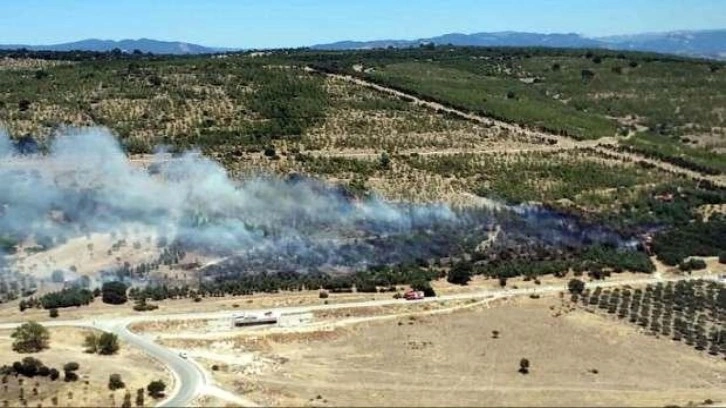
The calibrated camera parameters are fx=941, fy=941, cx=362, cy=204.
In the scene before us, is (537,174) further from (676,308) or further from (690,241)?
(676,308)

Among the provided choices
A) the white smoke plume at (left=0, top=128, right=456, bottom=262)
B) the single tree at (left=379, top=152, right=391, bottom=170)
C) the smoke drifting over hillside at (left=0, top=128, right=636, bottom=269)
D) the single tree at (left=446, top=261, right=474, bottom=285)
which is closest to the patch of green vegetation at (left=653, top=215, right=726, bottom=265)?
the smoke drifting over hillside at (left=0, top=128, right=636, bottom=269)

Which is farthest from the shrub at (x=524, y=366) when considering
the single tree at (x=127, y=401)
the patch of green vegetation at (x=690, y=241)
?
the patch of green vegetation at (x=690, y=241)

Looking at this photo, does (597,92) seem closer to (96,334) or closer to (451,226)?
(451,226)

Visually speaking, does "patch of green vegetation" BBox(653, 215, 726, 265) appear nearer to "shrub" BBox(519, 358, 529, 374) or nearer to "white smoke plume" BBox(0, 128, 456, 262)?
"white smoke plume" BBox(0, 128, 456, 262)

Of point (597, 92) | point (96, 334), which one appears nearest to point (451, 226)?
point (96, 334)

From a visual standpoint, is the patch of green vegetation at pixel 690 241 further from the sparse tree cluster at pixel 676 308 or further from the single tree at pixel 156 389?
the single tree at pixel 156 389

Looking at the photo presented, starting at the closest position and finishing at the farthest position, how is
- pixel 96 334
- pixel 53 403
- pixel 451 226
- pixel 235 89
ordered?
pixel 53 403
pixel 96 334
pixel 451 226
pixel 235 89
